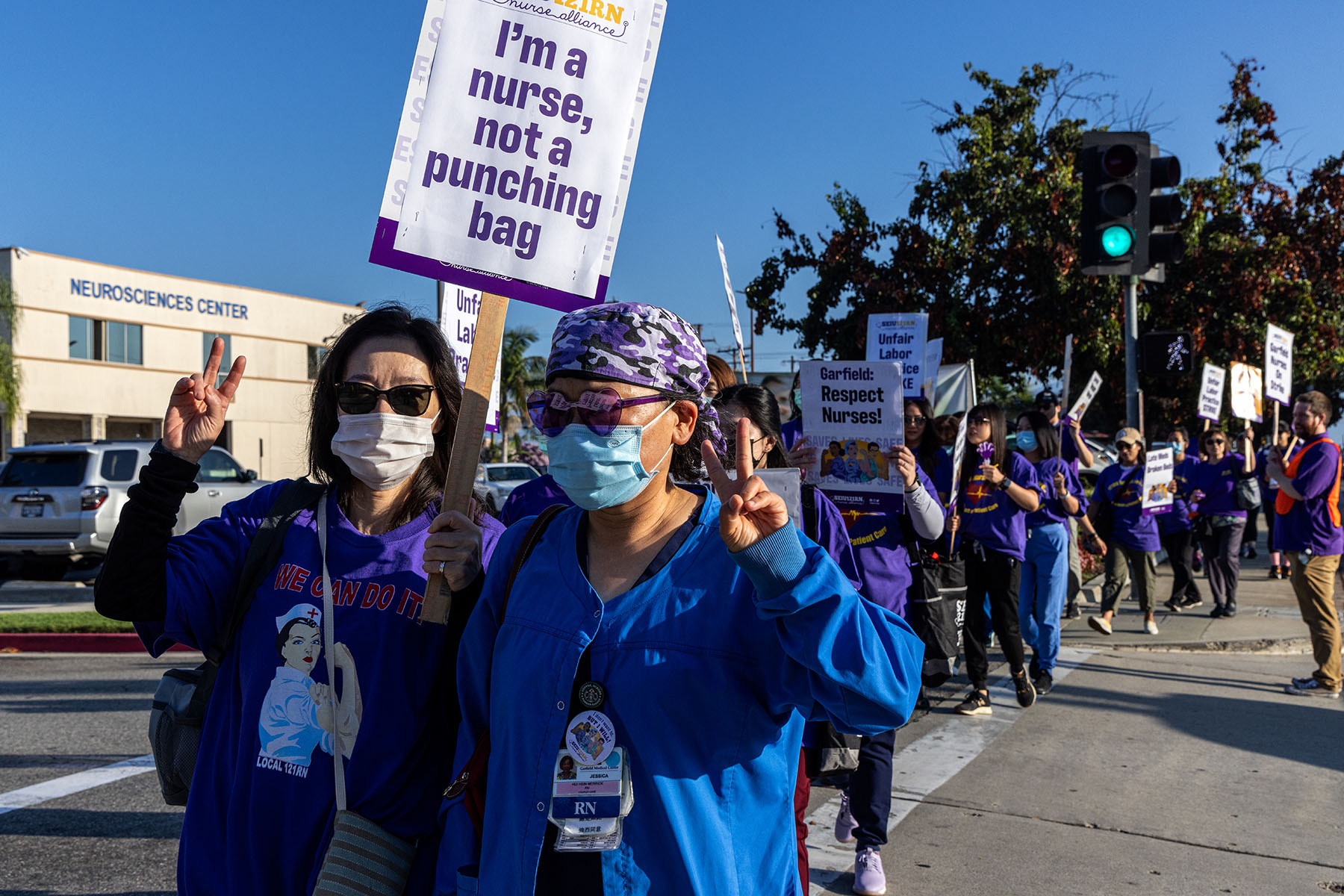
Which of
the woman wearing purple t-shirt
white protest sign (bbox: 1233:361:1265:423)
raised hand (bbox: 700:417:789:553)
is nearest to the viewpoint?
raised hand (bbox: 700:417:789:553)

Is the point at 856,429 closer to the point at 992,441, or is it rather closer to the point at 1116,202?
the point at 992,441

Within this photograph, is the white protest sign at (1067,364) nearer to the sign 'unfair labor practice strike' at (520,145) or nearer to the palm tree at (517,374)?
→ the sign 'unfair labor practice strike' at (520,145)

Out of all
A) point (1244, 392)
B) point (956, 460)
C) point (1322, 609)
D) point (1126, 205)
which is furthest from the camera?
point (1244, 392)

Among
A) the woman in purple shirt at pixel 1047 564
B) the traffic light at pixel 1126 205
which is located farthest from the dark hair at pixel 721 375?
the traffic light at pixel 1126 205

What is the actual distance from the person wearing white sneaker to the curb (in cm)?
834

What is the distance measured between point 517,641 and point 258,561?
75 cm

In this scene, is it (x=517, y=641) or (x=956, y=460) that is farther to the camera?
(x=956, y=460)

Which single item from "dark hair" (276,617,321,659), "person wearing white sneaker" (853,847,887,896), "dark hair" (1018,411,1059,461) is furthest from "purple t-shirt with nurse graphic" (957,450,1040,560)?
"dark hair" (276,617,321,659)

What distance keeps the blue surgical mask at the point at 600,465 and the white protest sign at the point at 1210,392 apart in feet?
42.5

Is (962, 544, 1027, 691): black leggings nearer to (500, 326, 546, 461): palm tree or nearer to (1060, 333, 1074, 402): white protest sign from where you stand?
(1060, 333, 1074, 402): white protest sign

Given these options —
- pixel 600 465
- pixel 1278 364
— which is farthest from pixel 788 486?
pixel 1278 364

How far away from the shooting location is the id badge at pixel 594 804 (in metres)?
1.93

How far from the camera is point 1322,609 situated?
8250mm

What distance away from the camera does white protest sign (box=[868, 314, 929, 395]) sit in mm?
8203
